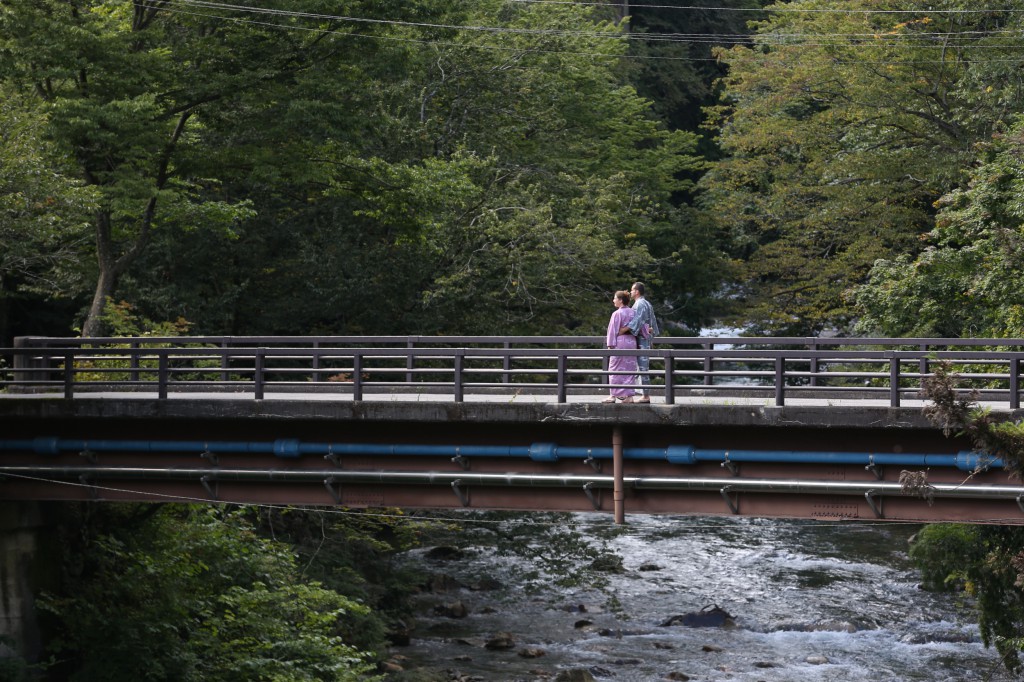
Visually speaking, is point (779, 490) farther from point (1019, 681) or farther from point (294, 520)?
point (294, 520)

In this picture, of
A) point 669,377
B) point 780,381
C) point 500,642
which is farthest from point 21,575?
point 780,381

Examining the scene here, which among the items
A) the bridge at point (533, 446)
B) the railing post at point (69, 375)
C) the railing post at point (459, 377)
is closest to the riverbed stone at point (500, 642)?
the bridge at point (533, 446)

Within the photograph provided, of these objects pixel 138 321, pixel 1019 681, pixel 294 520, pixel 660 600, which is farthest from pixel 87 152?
pixel 1019 681

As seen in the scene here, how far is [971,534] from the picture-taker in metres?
22.2

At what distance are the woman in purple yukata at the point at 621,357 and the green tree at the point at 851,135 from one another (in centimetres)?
1859

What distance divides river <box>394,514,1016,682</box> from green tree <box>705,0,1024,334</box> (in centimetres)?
980

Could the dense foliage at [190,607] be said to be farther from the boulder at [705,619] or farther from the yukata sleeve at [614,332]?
the boulder at [705,619]

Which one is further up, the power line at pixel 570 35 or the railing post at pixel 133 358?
the power line at pixel 570 35

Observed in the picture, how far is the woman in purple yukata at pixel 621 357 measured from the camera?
17.5 meters

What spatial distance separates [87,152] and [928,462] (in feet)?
63.6

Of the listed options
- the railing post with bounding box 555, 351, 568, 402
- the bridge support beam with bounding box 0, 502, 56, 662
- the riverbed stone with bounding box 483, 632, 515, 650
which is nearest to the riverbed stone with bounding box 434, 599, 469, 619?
the riverbed stone with bounding box 483, 632, 515, 650

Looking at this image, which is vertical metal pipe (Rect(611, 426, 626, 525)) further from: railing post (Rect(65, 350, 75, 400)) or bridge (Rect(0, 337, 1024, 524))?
railing post (Rect(65, 350, 75, 400))

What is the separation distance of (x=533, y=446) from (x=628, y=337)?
222cm

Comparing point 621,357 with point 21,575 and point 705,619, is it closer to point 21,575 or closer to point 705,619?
point 21,575
